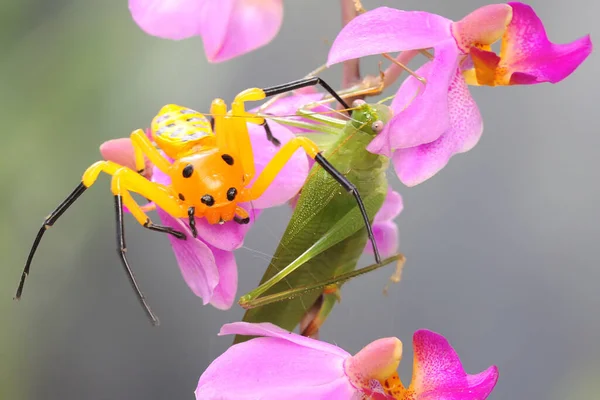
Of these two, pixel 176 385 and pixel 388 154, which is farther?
pixel 176 385

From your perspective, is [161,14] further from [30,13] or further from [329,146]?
[30,13]

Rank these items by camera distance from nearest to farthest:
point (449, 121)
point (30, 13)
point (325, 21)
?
point (449, 121)
point (325, 21)
point (30, 13)

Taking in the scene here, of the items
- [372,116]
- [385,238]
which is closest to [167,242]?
[385,238]

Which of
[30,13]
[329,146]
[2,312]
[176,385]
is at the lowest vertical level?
[176,385]

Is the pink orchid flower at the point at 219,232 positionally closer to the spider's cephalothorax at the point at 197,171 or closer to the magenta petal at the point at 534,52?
the spider's cephalothorax at the point at 197,171

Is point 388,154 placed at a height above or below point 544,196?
above

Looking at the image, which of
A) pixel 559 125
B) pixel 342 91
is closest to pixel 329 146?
pixel 342 91

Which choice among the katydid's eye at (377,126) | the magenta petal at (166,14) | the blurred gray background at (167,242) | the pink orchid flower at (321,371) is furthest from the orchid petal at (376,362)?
the blurred gray background at (167,242)

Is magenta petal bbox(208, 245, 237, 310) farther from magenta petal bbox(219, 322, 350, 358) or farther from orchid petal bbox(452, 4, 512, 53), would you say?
orchid petal bbox(452, 4, 512, 53)
